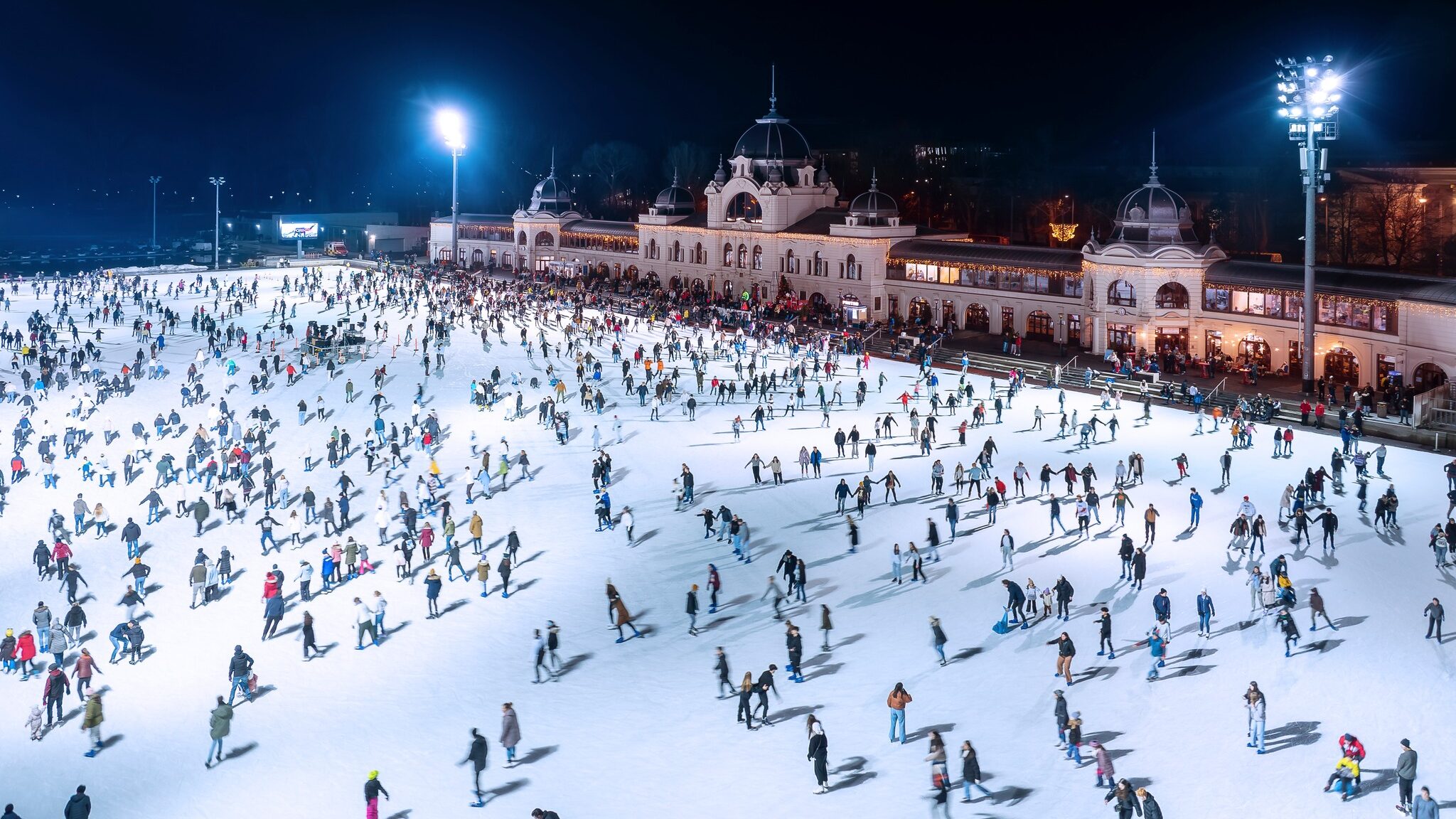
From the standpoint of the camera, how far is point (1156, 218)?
54312mm

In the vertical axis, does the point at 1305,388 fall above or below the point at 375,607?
above

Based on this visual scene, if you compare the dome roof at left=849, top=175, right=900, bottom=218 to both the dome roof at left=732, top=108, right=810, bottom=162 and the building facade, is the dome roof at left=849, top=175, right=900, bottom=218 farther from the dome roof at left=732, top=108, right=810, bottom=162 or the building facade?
the dome roof at left=732, top=108, right=810, bottom=162

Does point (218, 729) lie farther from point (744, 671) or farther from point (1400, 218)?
point (1400, 218)

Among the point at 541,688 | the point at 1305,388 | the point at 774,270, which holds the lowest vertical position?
the point at 541,688

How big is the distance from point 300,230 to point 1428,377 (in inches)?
3763

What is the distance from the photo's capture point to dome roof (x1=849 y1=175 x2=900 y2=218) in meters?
68.6

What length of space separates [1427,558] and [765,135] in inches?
2172

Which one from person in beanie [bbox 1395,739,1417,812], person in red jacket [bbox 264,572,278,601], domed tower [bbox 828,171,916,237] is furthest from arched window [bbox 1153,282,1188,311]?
person in red jacket [bbox 264,572,278,601]

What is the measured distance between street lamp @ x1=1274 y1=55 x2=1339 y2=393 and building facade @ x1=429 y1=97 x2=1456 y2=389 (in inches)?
130

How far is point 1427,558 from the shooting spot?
27.8m

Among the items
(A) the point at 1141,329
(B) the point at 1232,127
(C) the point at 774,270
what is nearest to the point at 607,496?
(A) the point at 1141,329

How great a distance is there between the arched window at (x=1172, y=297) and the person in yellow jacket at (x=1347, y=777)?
36663 millimetres

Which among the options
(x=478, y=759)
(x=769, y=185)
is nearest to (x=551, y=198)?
(x=769, y=185)

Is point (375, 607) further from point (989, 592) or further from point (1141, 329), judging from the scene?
point (1141, 329)
